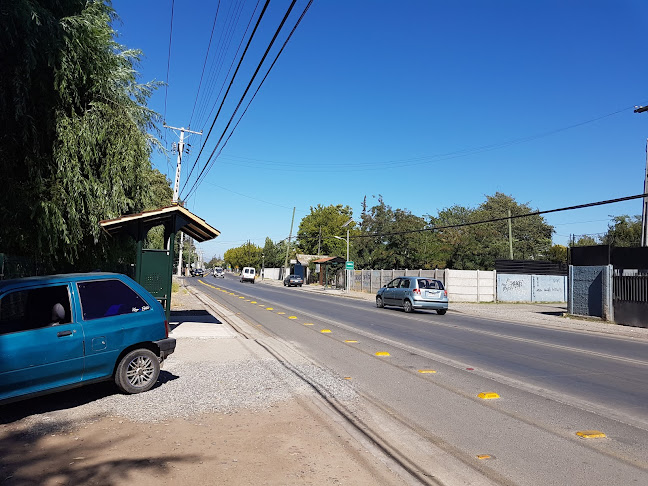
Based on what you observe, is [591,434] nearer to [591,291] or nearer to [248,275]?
[591,291]

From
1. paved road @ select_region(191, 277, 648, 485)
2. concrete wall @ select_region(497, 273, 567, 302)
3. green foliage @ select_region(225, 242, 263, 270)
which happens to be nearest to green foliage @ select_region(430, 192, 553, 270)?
concrete wall @ select_region(497, 273, 567, 302)

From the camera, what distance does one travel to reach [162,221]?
489 inches

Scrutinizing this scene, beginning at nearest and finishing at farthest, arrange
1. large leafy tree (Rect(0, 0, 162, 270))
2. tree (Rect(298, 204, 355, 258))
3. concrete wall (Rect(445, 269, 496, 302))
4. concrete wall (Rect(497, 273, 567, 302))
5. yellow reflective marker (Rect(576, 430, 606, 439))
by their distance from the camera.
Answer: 1. yellow reflective marker (Rect(576, 430, 606, 439))
2. large leafy tree (Rect(0, 0, 162, 270))
3. concrete wall (Rect(445, 269, 496, 302))
4. concrete wall (Rect(497, 273, 567, 302))
5. tree (Rect(298, 204, 355, 258))

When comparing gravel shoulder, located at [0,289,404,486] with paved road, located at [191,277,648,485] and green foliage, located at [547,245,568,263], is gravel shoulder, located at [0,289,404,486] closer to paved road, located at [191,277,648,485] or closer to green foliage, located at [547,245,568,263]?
paved road, located at [191,277,648,485]

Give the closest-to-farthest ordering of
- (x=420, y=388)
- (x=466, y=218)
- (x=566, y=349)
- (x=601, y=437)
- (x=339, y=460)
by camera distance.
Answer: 1. (x=339, y=460)
2. (x=601, y=437)
3. (x=420, y=388)
4. (x=566, y=349)
5. (x=466, y=218)

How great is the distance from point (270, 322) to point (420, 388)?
10.1 metres

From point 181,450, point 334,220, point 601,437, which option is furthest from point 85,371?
point 334,220

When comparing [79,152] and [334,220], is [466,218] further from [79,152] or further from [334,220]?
[79,152]

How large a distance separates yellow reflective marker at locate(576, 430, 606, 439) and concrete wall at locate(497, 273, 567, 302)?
32379 mm

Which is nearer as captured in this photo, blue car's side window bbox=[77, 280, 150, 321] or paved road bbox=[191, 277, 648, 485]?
paved road bbox=[191, 277, 648, 485]

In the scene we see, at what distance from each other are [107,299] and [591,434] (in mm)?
6030

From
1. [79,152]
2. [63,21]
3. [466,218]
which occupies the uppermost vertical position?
[466,218]

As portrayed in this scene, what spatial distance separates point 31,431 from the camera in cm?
508

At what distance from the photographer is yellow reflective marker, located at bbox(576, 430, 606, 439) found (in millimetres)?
5333
